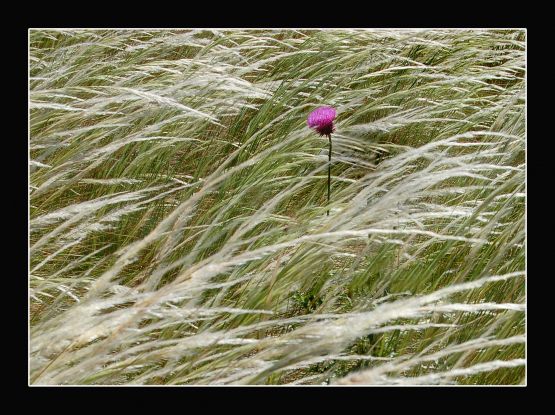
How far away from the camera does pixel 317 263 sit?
6.95ft

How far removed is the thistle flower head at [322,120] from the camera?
92.7 inches

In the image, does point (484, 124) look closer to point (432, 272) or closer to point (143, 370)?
point (432, 272)

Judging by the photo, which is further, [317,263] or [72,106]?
[72,106]

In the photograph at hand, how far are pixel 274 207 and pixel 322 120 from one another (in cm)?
29

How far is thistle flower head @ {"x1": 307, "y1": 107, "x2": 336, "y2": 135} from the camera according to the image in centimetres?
236

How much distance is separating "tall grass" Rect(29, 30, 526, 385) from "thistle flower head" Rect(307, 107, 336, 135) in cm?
4

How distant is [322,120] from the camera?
2354 millimetres

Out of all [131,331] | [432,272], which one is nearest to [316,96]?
[432,272]

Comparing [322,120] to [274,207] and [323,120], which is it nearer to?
[323,120]

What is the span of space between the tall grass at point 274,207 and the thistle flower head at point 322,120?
4 centimetres

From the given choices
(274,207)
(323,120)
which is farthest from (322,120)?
(274,207)

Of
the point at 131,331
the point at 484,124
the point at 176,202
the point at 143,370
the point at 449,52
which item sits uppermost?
the point at 449,52

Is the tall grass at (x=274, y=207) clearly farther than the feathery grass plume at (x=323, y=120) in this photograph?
No

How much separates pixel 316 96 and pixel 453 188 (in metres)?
0.48
